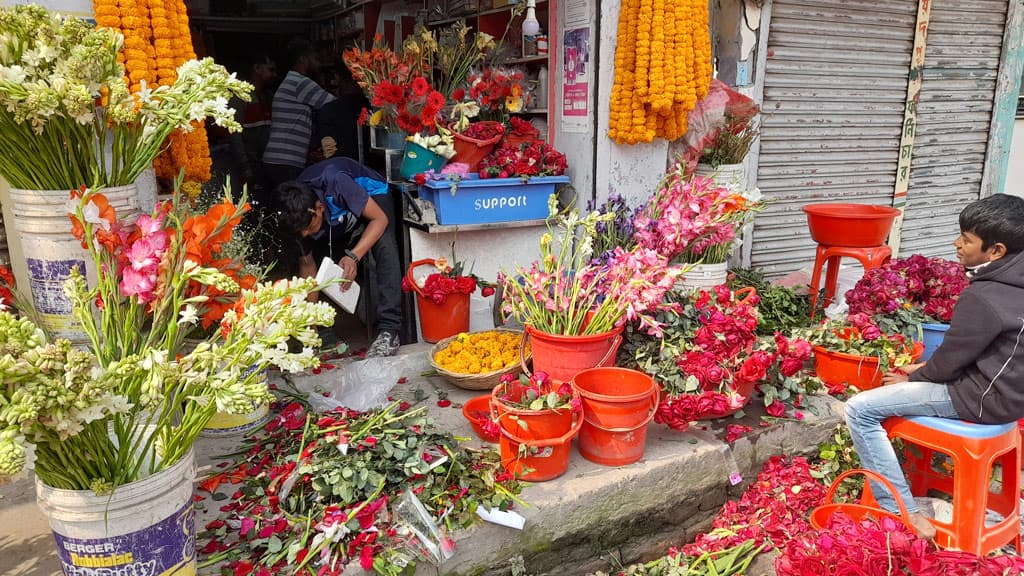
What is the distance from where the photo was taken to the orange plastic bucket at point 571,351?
3.14 meters

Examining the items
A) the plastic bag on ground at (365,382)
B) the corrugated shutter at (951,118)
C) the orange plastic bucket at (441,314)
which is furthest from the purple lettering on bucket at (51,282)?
the corrugated shutter at (951,118)

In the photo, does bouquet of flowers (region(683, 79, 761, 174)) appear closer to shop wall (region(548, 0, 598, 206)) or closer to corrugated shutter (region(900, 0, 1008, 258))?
shop wall (region(548, 0, 598, 206))

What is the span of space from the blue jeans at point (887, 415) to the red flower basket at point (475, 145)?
8.73 ft

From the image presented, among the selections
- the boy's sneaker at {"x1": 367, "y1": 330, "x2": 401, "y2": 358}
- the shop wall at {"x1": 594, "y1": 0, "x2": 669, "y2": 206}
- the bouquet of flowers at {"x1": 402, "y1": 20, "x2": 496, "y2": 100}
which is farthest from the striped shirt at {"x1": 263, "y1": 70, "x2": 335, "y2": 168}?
the shop wall at {"x1": 594, "y1": 0, "x2": 669, "y2": 206}

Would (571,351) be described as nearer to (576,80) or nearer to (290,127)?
(576,80)

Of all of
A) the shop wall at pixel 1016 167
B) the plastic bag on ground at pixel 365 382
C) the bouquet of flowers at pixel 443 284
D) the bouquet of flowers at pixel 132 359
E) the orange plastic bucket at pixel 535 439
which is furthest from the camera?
the shop wall at pixel 1016 167

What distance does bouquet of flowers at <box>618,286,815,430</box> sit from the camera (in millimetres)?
3107

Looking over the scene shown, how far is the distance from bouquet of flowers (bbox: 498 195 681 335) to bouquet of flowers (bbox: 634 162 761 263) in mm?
576

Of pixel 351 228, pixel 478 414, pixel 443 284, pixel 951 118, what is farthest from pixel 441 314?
pixel 951 118

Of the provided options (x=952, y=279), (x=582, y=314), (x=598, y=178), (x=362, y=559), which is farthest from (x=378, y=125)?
(x=952, y=279)

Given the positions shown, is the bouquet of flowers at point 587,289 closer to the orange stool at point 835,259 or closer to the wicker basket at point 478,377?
the wicker basket at point 478,377

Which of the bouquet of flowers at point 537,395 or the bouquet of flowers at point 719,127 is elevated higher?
the bouquet of flowers at point 719,127

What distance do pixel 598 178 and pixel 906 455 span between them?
2.41 m

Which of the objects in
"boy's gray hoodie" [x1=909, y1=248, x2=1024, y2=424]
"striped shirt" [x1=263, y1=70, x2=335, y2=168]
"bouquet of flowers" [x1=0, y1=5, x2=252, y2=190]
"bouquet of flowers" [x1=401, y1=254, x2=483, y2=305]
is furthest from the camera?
"striped shirt" [x1=263, y1=70, x2=335, y2=168]
